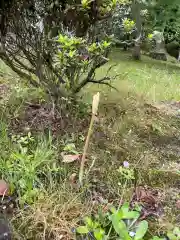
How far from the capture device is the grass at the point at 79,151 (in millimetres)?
1659

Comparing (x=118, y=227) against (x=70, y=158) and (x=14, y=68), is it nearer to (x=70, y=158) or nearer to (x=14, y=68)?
(x=70, y=158)

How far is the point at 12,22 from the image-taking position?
2.36m

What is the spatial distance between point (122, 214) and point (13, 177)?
2.15ft

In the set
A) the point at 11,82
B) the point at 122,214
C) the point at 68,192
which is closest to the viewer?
the point at 122,214

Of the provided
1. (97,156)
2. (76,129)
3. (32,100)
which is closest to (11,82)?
(32,100)

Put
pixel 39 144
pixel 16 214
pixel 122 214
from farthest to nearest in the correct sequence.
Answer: pixel 39 144 → pixel 16 214 → pixel 122 214

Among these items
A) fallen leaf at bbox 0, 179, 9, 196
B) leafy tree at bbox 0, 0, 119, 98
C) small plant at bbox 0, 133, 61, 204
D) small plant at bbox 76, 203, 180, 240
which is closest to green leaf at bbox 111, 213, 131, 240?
small plant at bbox 76, 203, 180, 240

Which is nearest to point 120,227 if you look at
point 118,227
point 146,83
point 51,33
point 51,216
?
point 118,227

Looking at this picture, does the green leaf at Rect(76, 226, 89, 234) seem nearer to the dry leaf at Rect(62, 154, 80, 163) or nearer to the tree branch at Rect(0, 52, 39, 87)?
the dry leaf at Rect(62, 154, 80, 163)

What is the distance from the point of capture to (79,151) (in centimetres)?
212

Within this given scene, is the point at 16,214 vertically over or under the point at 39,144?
under

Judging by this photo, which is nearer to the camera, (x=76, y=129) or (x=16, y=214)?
(x=16, y=214)

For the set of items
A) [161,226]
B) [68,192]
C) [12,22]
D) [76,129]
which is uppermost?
[12,22]

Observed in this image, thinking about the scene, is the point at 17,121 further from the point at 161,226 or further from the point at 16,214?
the point at 161,226
